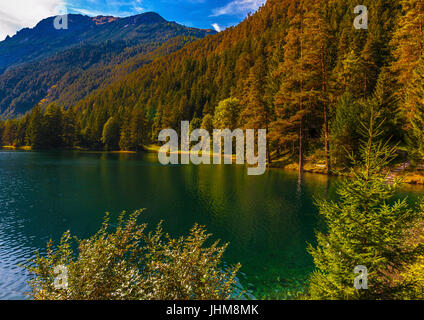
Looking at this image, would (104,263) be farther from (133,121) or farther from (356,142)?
(133,121)

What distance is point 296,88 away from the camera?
140 ft

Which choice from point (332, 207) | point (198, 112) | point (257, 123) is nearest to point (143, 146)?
point (198, 112)

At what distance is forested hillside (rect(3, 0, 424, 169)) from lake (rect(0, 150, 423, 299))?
8337 millimetres

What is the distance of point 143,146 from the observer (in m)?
116

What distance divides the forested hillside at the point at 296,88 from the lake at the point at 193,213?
8337 millimetres

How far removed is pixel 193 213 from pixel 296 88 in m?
33.2

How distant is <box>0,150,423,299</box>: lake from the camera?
11594 mm

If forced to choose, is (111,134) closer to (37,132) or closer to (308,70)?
(37,132)

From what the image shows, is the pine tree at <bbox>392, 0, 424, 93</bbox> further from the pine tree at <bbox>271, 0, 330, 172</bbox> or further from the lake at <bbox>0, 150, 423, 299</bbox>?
the lake at <bbox>0, 150, 423, 299</bbox>

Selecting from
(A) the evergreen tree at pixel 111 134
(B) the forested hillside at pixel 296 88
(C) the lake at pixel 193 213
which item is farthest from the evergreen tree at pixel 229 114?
(A) the evergreen tree at pixel 111 134

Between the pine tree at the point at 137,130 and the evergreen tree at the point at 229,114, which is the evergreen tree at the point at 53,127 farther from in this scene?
the evergreen tree at the point at 229,114

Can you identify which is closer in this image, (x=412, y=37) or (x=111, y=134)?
(x=412, y=37)

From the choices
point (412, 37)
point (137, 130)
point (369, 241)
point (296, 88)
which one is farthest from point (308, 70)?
point (137, 130)

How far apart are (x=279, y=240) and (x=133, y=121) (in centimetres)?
10890
